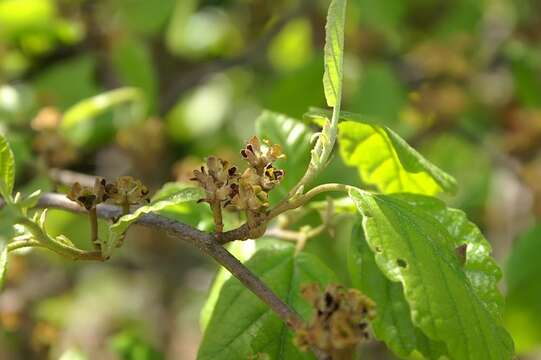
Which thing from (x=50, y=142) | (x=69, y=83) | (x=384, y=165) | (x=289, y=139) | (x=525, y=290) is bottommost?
(x=525, y=290)

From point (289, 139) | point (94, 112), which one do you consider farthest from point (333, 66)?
point (94, 112)

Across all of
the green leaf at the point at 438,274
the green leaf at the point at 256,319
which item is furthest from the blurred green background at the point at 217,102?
the green leaf at the point at 438,274

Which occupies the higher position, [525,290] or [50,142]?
[50,142]

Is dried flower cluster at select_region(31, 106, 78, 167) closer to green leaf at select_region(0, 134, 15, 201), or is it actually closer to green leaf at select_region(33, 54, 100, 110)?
green leaf at select_region(33, 54, 100, 110)

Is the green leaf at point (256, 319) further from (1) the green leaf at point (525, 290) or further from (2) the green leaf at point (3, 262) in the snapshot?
(1) the green leaf at point (525, 290)

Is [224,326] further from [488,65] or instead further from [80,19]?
[488,65]

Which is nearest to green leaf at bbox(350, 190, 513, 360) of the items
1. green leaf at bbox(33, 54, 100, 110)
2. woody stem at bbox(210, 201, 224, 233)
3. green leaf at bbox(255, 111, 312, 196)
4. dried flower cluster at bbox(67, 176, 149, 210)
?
woody stem at bbox(210, 201, 224, 233)

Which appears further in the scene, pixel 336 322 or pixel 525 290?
pixel 525 290

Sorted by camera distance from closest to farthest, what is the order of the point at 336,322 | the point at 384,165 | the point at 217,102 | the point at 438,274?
the point at 336,322 < the point at 438,274 < the point at 384,165 < the point at 217,102

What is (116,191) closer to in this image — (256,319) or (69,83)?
(256,319)
